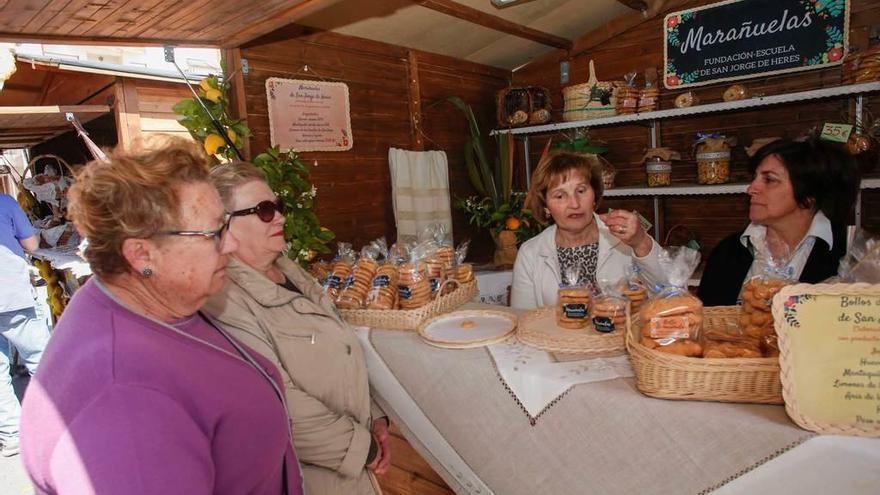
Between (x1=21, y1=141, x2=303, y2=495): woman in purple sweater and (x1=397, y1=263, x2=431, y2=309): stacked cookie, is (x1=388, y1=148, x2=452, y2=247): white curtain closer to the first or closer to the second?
(x1=397, y1=263, x2=431, y2=309): stacked cookie

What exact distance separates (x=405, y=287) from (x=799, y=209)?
1488 millimetres

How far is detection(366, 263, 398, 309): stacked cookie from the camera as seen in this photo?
1875 mm

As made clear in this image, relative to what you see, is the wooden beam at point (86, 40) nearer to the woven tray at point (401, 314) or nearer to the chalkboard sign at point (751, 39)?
the woven tray at point (401, 314)

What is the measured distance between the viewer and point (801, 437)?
942 millimetres

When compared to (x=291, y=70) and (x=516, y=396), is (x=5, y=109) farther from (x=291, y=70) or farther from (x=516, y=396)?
(x=516, y=396)

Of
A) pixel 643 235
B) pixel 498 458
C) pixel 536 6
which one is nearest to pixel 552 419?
pixel 498 458

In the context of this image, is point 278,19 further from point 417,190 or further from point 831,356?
point 831,356

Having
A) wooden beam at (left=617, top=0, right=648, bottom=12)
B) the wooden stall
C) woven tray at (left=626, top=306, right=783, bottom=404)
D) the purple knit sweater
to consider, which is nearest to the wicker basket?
the wooden stall

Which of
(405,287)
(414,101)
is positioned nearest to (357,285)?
(405,287)

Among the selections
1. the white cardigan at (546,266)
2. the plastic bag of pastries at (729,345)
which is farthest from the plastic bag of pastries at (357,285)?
the plastic bag of pastries at (729,345)

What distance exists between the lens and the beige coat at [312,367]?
1436 millimetres

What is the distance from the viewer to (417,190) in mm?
3975

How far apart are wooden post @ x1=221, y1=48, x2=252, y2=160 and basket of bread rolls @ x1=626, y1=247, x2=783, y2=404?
248cm

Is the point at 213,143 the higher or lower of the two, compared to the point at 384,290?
higher
